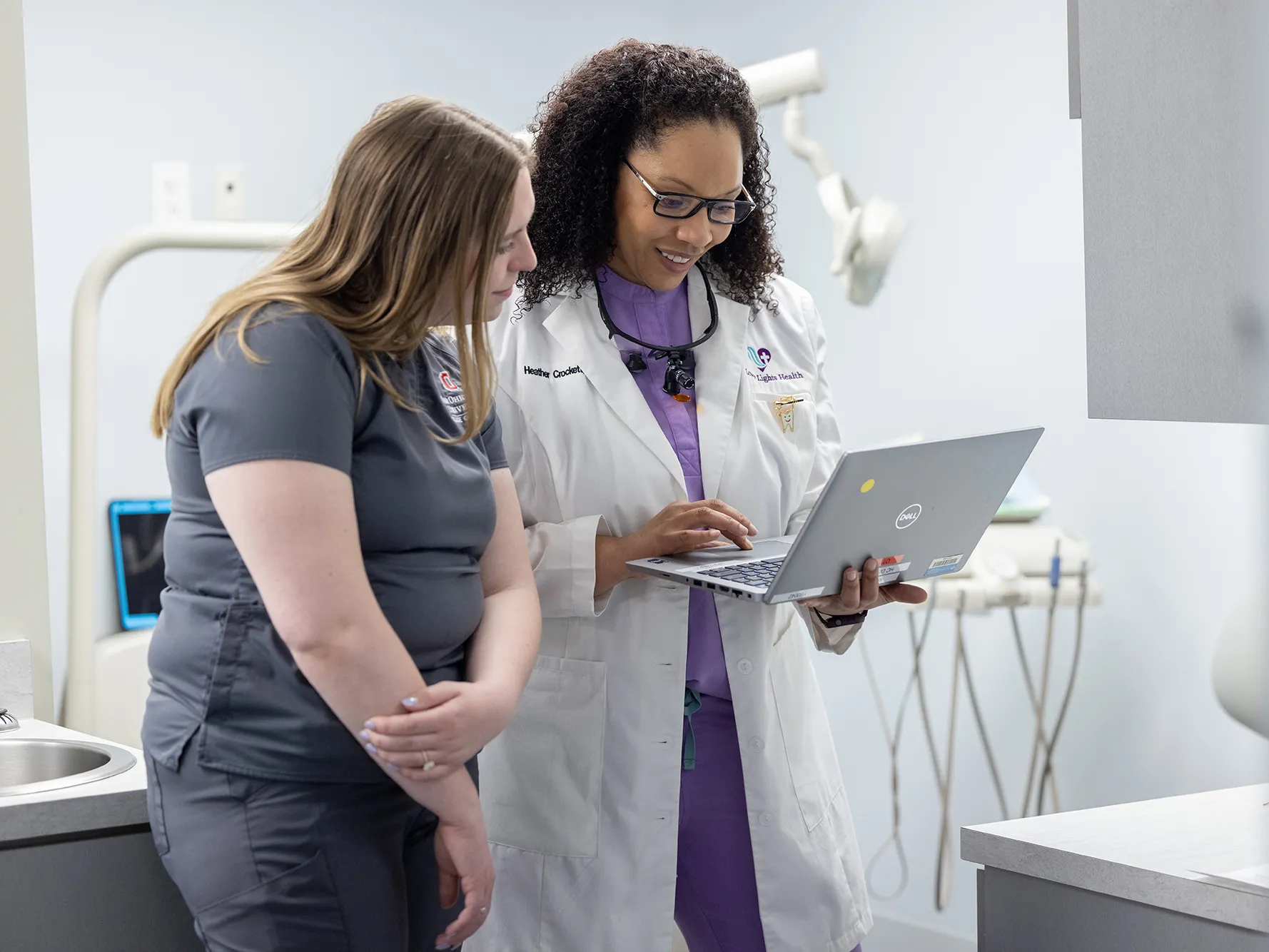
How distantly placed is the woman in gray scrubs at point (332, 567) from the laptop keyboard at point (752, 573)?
0.26m

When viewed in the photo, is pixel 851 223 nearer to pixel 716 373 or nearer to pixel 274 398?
pixel 716 373

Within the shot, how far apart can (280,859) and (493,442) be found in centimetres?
44

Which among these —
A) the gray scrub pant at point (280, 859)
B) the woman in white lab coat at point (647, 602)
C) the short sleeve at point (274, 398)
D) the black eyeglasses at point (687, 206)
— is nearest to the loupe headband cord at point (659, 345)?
the woman in white lab coat at point (647, 602)

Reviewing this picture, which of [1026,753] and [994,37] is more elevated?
[994,37]

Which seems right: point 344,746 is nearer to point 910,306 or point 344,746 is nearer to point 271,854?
point 271,854

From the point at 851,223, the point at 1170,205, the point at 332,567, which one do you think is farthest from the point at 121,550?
the point at 1170,205

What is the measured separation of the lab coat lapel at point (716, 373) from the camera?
1566 mm

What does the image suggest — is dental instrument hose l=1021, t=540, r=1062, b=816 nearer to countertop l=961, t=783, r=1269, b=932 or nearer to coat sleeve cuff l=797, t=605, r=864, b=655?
coat sleeve cuff l=797, t=605, r=864, b=655

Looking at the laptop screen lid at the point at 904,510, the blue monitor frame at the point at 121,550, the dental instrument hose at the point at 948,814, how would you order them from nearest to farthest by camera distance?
1. the laptop screen lid at the point at 904,510
2. the dental instrument hose at the point at 948,814
3. the blue monitor frame at the point at 121,550

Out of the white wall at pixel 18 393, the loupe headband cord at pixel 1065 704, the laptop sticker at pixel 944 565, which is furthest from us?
the loupe headband cord at pixel 1065 704

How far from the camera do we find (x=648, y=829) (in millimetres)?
1501

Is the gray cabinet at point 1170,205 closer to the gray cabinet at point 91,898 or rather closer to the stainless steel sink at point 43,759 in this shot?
the gray cabinet at point 91,898

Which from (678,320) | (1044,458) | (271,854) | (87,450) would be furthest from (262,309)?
(1044,458)

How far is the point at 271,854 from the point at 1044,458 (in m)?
2.15
